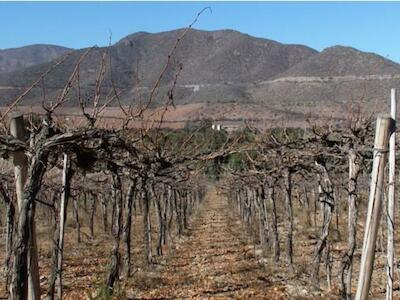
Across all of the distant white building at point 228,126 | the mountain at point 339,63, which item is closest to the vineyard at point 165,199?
the distant white building at point 228,126

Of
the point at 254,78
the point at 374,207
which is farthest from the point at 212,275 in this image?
the point at 254,78

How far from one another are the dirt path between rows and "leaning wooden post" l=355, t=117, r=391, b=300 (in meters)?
7.01

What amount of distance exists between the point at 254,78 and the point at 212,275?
5634 inches

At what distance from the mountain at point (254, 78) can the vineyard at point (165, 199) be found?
18726 millimetres

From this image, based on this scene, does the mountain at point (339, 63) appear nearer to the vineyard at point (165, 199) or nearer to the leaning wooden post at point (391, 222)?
the vineyard at point (165, 199)

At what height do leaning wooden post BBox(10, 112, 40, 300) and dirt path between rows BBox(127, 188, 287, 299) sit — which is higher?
leaning wooden post BBox(10, 112, 40, 300)

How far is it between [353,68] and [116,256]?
10049 centimetres

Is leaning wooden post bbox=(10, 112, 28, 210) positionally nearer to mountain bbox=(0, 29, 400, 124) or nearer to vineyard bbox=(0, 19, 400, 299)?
vineyard bbox=(0, 19, 400, 299)

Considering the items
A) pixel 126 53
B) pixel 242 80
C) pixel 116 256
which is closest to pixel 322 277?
pixel 116 256

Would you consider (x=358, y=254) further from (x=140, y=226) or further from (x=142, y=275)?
(x=140, y=226)

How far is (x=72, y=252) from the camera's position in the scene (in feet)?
68.8

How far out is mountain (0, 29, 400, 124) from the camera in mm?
80188

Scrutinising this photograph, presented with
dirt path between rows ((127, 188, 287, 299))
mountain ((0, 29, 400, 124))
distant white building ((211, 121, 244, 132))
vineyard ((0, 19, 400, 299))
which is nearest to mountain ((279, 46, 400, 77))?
mountain ((0, 29, 400, 124))

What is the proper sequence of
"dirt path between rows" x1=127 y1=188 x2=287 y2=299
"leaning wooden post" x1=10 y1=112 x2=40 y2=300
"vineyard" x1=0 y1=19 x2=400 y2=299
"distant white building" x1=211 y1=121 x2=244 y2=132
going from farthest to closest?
"distant white building" x1=211 y1=121 x2=244 y2=132 < "dirt path between rows" x1=127 y1=188 x2=287 y2=299 < "leaning wooden post" x1=10 y1=112 x2=40 y2=300 < "vineyard" x1=0 y1=19 x2=400 y2=299
